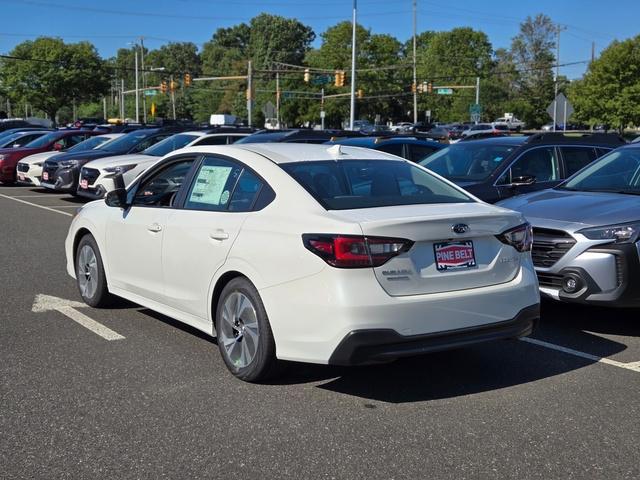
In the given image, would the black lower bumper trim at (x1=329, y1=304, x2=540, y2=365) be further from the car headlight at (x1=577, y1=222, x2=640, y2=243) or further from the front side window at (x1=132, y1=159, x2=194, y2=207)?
the front side window at (x1=132, y1=159, x2=194, y2=207)

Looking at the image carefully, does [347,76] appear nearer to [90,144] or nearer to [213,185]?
[90,144]

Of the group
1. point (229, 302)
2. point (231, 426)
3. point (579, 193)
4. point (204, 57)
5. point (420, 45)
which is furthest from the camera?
point (204, 57)

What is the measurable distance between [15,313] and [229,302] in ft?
9.14

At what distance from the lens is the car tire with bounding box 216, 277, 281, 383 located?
192 inches

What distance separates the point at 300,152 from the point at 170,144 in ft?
38.8

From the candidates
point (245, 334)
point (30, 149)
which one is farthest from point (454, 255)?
point (30, 149)

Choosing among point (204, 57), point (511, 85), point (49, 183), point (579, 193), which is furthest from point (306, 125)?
point (579, 193)

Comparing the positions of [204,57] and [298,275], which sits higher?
[204,57]

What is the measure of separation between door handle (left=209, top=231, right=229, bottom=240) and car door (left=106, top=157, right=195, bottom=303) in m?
0.72

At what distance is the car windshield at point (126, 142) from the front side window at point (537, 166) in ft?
34.7

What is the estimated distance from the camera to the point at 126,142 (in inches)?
722

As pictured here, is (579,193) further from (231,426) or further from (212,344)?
(231,426)

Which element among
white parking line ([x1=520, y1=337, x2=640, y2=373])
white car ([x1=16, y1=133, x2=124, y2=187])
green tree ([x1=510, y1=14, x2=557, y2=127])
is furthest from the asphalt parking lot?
green tree ([x1=510, y1=14, x2=557, y2=127])

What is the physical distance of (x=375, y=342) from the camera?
176 inches
